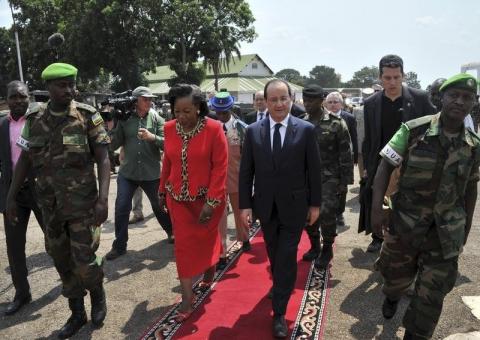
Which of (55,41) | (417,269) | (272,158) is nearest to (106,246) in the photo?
(272,158)

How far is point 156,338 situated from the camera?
341cm

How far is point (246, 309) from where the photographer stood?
3.85 meters

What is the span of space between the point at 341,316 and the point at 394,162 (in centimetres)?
149

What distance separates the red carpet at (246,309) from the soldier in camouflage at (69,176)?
79cm

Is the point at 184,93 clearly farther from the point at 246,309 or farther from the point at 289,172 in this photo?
the point at 246,309

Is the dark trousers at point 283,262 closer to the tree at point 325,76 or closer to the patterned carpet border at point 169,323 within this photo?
the patterned carpet border at point 169,323

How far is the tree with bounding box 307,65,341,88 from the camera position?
4706 inches

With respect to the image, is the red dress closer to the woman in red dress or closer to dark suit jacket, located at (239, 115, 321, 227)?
the woman in red dress

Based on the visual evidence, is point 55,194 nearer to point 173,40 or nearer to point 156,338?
point 156,338

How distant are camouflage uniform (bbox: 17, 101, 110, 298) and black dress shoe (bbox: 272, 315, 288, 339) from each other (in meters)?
1.48

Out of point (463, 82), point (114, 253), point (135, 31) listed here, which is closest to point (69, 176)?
point (114, 253)

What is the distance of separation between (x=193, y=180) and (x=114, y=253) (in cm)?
221

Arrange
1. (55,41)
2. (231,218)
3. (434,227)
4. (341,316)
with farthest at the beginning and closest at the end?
(55,41)
(231,218)
(341,316)
(434,227)

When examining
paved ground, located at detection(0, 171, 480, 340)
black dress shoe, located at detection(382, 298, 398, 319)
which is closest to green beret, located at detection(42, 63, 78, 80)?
paved ground, located at detection(0, 171, 480, 340)
